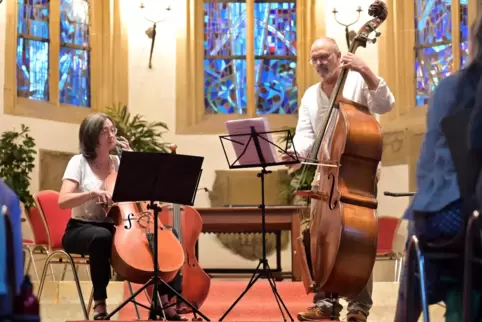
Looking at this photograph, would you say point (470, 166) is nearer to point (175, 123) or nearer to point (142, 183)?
point (142, 183)

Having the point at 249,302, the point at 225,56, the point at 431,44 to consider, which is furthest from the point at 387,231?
the point at 225,56

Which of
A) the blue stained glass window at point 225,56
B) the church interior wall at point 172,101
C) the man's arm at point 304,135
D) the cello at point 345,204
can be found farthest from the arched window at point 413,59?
the cello at point 345,204

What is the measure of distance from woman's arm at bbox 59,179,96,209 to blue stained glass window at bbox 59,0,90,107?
5417mm

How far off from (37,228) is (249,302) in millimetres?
2320

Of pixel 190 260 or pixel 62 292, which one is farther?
pixel 62 292

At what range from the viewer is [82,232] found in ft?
16.2

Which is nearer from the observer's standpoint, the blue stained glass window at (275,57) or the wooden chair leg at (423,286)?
the wooden chair leg at (423,286)

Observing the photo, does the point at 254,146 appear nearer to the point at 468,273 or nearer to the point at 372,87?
the point at 372,87

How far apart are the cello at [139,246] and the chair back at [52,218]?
1.75m

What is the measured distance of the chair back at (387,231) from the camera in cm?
888

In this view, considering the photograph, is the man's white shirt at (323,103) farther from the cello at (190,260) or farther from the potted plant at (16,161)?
the potted plant at (16,161)

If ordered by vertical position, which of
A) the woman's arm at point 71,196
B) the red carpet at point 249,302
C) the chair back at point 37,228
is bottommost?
the red carpet at point 249,302

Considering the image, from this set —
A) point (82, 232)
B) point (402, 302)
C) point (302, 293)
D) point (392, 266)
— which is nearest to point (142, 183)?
point (82, 232)

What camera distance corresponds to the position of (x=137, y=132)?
9.62 m
